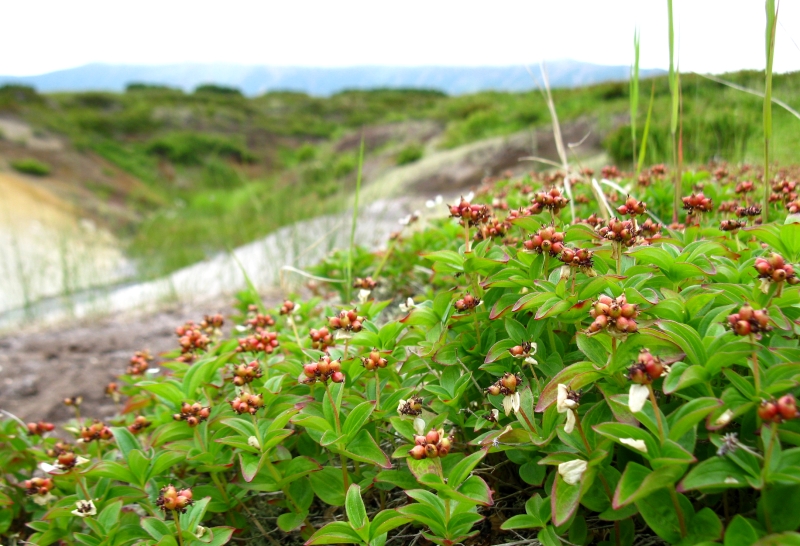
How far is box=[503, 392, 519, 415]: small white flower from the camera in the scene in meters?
1.21

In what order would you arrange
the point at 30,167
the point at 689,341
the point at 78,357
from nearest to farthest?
the point at 689,341 < the point at 78,357 < the point at 30,167

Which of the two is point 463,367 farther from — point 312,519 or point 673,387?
point 312,519

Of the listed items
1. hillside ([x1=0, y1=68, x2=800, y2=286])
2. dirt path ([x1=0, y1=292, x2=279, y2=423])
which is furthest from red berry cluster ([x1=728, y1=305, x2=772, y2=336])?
dirt path ([x1=0, y1=292, x2=279, y2=423])

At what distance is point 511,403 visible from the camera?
1.21m

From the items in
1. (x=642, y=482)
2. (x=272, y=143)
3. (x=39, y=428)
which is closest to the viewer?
(x=642, y=482)

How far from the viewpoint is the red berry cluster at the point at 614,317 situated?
3.40ft

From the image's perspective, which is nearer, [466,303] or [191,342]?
[466,303]

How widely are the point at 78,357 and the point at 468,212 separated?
377 centimetres

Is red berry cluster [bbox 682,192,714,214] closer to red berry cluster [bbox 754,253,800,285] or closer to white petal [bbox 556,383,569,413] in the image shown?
red berry cluster [bbox 754,253,800,285]

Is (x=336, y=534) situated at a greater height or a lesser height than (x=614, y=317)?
lesser

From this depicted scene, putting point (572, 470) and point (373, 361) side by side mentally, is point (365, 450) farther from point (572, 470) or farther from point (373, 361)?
point (572, 470)

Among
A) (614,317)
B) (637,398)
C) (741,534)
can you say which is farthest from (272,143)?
(741,534)

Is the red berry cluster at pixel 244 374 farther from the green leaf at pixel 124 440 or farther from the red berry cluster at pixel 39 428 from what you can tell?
the red berry cluster at pixel 39 428

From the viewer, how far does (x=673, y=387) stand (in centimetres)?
102
